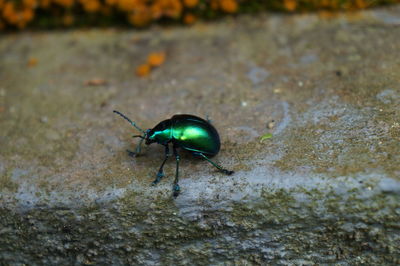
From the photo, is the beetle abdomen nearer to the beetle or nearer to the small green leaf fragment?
the beetle

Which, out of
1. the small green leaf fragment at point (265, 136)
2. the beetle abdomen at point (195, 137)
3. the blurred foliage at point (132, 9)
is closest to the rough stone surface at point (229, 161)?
the small green leaf fragment at point (265, 136)

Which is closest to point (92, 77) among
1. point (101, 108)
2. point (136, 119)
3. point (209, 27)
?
Result: point (101, 108)

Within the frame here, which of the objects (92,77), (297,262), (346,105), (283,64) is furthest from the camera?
(92,77)

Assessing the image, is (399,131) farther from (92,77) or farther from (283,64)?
(92,77)

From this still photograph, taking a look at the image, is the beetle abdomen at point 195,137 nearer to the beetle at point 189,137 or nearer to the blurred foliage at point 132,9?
the beetle at point 189,137

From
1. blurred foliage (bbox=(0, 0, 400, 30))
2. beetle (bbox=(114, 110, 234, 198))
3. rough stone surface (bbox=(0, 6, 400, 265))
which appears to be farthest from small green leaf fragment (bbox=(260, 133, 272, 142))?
blurred foliage (bbox=(0, 0, 400, 30))

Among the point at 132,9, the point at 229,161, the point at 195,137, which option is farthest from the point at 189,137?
the point at 132,9
